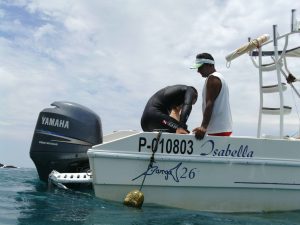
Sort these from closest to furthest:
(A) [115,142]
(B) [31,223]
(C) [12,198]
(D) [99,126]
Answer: (B) [31,223] → (A) [115,142] → (C) [12,198] → (D) [99,126]

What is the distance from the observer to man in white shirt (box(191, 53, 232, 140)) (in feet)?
17.8

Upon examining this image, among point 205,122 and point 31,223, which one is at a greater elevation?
point 205,122

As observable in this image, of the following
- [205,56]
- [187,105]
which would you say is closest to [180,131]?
[187,105]

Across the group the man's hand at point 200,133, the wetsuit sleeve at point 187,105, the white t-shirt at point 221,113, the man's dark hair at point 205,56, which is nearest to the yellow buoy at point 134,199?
the man's hand at point 200,133

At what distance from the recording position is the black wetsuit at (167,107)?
5625 mm

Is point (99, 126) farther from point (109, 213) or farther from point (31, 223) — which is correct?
point (31, 223)

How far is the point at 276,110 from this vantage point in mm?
6699

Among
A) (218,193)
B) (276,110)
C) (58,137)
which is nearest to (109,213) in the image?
(218,193)

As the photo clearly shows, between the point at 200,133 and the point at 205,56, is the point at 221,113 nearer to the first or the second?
the point at 200,133

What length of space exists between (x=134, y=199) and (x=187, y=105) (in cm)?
142

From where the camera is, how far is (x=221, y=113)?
5574mm

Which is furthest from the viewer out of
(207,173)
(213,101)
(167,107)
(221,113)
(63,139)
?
(63,139)

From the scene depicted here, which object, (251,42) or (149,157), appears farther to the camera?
(251,42)

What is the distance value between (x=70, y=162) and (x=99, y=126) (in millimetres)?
762
